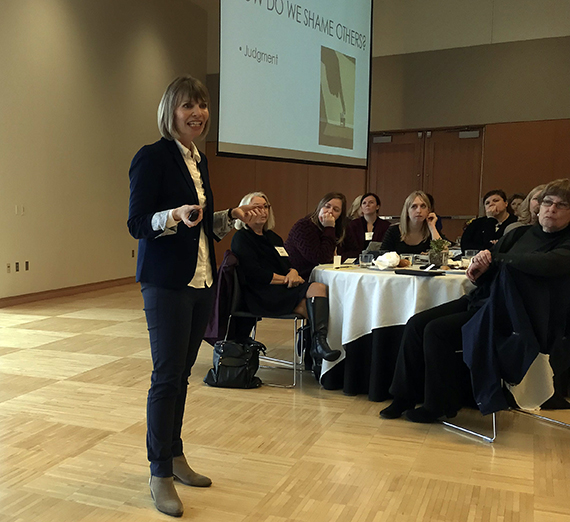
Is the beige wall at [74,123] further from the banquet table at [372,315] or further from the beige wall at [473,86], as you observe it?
the banquet table at [372,315]

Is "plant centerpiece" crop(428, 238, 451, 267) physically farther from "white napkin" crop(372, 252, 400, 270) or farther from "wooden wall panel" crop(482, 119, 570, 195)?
"wooden wall panel" crop(482, 119, 570, 195)

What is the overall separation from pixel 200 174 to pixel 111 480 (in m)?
1.30

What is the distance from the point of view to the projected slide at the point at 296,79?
5.52 m

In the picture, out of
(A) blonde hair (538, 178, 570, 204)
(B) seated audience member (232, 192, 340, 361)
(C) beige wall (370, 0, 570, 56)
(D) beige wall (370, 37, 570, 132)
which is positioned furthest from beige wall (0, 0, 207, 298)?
(A) blonde hair (538, 178, 570, 204)

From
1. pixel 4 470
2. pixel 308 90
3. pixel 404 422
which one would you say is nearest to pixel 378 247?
pixel 404 422

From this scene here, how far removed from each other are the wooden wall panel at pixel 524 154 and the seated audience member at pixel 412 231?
446 centimetres

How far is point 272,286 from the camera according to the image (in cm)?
405

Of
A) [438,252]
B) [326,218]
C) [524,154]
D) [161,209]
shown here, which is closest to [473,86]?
[524,154]

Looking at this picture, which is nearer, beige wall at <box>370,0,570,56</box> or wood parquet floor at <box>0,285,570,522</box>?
wood parquet floor at <box>0,285,570,522</box>

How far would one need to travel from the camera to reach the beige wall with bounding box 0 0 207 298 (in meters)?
7.11

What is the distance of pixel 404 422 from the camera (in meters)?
3.22

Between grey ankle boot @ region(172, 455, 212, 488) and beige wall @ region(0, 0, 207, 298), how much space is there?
5374 millimetres

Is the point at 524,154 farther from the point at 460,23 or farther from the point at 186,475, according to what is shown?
the point at 186,475

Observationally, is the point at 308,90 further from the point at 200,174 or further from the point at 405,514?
the point at 405,514
